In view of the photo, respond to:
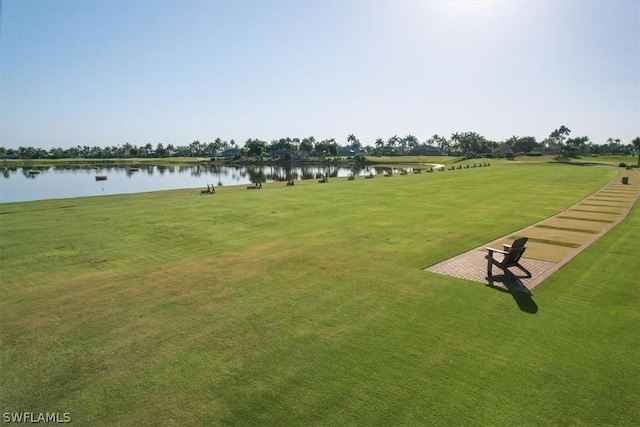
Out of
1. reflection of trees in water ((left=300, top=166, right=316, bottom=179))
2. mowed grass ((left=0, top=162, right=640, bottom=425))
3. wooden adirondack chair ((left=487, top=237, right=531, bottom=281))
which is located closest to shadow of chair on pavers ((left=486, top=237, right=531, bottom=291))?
wooden adirondack chair ((left=487, top=237, right=531, bottom=281))

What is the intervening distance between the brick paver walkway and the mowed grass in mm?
483

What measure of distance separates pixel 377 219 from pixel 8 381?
53.3 feet

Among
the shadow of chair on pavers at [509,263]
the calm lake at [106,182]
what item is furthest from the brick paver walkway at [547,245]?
the calm lake at [106,182]

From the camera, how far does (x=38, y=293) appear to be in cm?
968

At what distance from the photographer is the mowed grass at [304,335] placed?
553cm

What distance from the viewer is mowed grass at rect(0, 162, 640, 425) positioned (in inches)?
218

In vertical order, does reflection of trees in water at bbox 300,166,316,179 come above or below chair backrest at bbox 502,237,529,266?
above

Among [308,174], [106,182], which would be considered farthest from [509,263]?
[308,174]

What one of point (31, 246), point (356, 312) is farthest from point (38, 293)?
point (356, 312)

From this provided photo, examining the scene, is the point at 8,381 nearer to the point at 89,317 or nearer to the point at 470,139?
the point at 89,317

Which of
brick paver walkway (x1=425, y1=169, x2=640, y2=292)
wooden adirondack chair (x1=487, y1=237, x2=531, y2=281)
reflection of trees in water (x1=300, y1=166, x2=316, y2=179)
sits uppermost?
reflection of trees in water (x1=300, y1=166, x2=316, y2=179)

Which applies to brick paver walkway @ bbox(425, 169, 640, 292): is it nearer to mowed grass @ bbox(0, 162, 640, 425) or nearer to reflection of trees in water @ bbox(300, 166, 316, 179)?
mowed grass @ bbox(0, 162, 640, 425)

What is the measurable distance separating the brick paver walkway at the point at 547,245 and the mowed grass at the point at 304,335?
483 mm

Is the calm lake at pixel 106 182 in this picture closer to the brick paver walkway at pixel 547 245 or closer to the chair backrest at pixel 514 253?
the brick paver walkway at pixel 547 245
